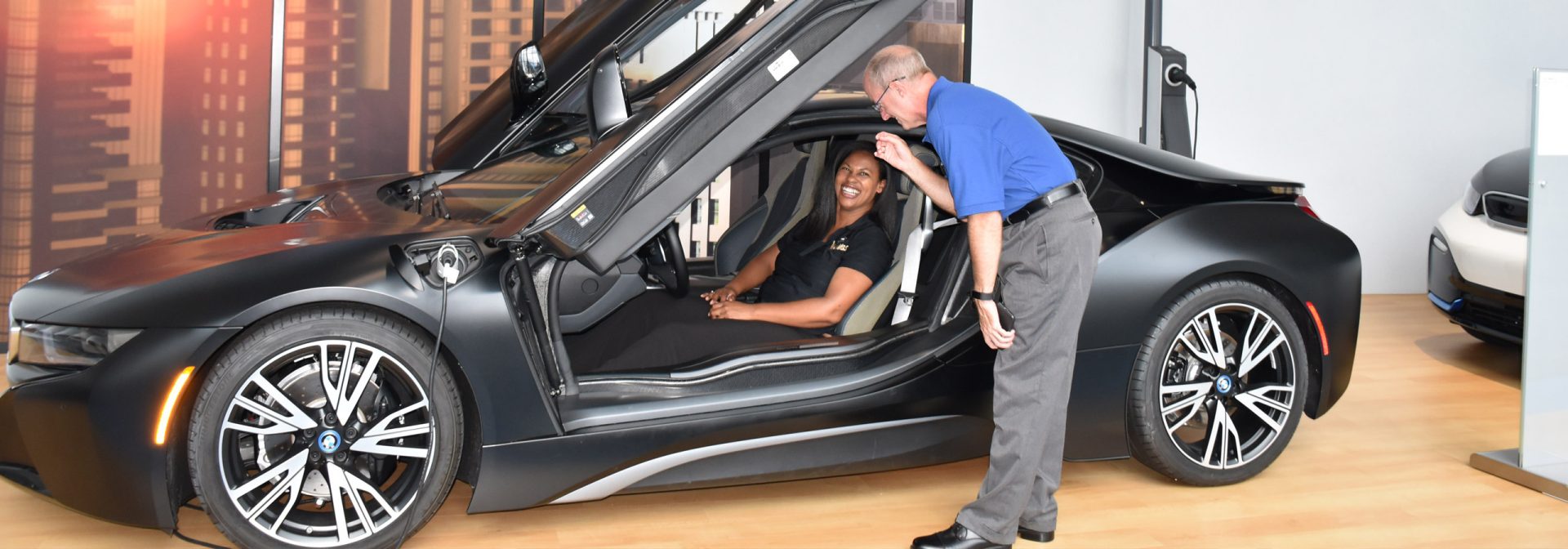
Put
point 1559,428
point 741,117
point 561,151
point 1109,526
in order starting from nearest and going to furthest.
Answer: point 741,117, point 1109,526, point 561,151, point 1559,428

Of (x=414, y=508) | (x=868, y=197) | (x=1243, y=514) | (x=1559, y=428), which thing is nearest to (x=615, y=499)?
(x=414, y=508)

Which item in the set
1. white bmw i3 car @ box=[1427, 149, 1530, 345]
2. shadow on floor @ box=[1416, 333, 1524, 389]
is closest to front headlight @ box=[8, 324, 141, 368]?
white bmw i3 car @ box=[1427, 149, 1530, 345]

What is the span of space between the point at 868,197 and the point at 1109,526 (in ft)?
3.82

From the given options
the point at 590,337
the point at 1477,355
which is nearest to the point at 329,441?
the point at 590,337

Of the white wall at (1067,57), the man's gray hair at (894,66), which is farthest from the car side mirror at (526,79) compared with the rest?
the white wall at (1067,57)

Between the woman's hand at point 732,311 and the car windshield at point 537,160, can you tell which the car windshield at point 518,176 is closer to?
the car windshield at point 537,160

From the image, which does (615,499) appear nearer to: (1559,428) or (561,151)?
(561,151)

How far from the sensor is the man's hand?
285cm

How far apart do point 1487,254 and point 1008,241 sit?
9.80 feet

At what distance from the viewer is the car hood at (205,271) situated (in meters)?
2.58

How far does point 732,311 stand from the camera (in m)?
3.50

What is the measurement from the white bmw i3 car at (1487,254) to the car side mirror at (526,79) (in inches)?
147

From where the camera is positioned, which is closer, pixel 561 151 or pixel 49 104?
pixel 561 151

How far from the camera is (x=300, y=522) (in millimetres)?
2770
